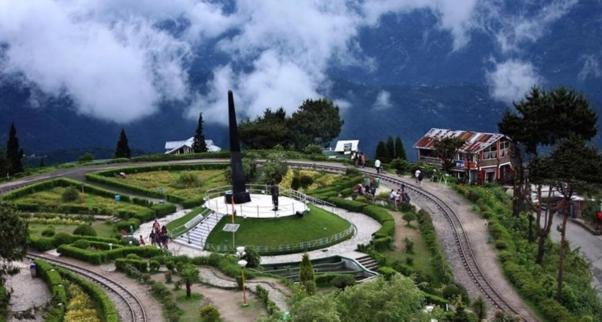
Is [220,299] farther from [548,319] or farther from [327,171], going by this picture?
[327,171]

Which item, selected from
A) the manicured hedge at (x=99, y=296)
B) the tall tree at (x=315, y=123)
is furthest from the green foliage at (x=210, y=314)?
the tall tree at (x=315, y=123)

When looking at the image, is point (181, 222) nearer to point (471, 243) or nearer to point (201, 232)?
point (201, 232)

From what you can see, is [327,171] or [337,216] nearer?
[337,216]

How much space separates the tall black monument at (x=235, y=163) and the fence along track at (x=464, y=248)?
17.0 meters

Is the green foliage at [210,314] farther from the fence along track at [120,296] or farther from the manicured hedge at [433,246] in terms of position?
the manicured hedge at [433,246]

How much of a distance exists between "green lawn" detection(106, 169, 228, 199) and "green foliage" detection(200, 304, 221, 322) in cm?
3415

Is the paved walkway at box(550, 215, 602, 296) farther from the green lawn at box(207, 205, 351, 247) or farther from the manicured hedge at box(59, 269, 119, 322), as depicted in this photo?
the manicured hedge at box(59, 269, 119, 322)

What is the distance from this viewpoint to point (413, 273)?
178ft

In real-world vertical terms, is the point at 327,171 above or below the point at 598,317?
above

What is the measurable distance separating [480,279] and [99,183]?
44991 mm

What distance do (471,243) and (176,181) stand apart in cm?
3580

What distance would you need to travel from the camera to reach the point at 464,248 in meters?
60.4

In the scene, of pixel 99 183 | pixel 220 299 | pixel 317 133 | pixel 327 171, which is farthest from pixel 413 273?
pixel 317 133

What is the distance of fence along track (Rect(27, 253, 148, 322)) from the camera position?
4488cm
